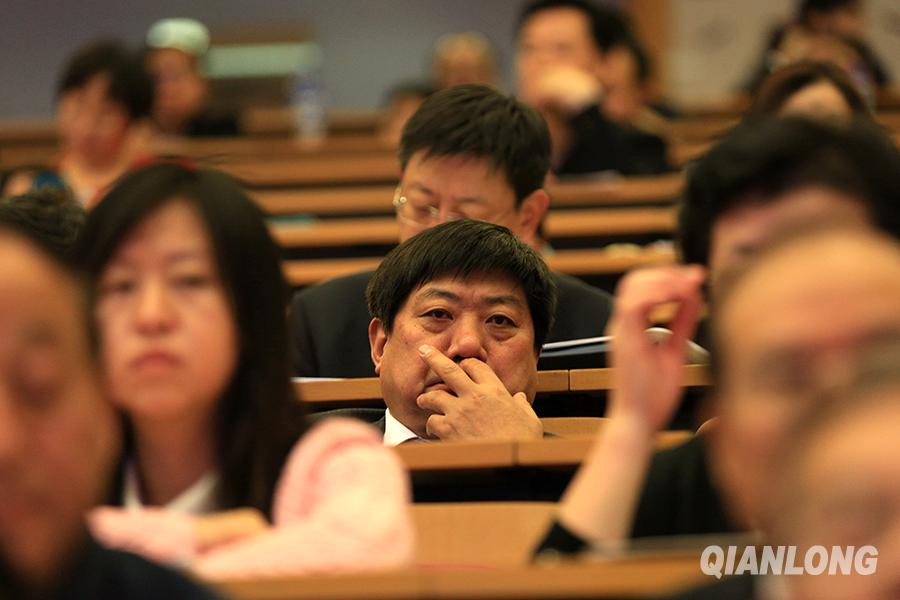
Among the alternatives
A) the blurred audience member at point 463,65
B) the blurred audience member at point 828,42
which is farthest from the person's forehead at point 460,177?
the blurred audience member at point 463,65

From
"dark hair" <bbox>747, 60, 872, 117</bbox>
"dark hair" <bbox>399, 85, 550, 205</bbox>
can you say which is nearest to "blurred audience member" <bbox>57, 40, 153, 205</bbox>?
"dark hair" <bbox>399, 85, 550, 205</bbox>

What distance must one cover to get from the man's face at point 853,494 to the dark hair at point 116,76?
4038 mm

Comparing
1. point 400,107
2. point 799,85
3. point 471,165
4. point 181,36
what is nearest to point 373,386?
point 471,165

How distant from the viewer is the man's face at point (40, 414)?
1.23 metres

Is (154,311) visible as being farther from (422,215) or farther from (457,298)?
(422,215)

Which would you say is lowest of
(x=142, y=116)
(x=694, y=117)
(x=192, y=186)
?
(x=694, y=117)

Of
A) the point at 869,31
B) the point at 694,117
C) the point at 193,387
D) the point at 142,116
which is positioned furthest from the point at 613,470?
the point at 869,31

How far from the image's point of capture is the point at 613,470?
59.4 inches

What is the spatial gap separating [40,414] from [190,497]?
448 mm

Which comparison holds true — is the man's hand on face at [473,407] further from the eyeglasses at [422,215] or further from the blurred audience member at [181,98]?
the blurred audience member at [181,98]

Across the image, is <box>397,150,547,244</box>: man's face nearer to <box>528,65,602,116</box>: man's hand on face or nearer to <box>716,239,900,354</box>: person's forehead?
<box>716,239,900,354</box>: person's forehead

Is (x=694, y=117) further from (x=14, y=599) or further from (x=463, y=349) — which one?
(x=14, y=599)

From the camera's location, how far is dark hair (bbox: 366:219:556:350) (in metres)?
2.36

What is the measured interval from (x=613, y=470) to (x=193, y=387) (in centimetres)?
46
